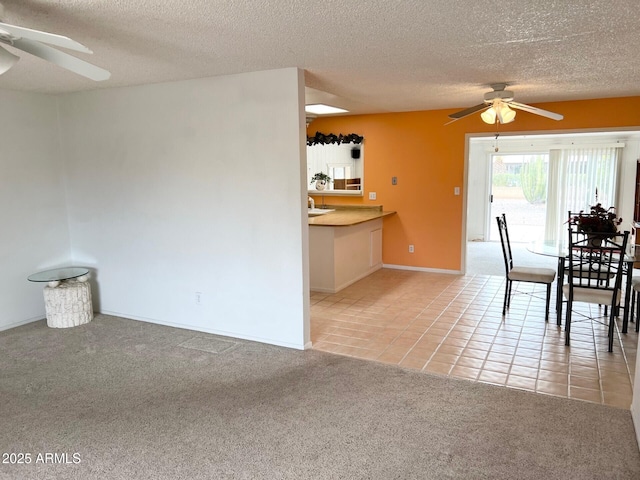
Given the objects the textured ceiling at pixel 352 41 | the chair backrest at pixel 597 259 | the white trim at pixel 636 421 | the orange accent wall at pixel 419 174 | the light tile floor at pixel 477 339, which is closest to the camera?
the textured ceiling at pixel 352 41

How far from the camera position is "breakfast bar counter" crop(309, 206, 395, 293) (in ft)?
17.8

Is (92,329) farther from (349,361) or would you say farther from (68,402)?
(349,361)

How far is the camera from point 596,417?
267 centimetres

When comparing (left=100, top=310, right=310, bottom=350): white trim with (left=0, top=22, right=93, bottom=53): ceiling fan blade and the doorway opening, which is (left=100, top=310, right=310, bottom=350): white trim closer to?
(left=0, top=22, right=93, bottom=53): ceiling fan blade

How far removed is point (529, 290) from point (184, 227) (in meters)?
4.10

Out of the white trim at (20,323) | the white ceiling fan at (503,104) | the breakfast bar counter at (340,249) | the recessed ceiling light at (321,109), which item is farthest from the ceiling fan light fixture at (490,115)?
the white trim at (20,323)

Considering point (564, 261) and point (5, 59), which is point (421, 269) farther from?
point (5, 59)

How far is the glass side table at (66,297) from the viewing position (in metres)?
4.32

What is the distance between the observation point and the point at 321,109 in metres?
6.00

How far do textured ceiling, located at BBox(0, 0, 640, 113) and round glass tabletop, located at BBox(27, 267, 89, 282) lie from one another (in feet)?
5.69

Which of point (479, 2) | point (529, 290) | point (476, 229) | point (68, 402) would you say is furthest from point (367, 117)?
point (68, 402)

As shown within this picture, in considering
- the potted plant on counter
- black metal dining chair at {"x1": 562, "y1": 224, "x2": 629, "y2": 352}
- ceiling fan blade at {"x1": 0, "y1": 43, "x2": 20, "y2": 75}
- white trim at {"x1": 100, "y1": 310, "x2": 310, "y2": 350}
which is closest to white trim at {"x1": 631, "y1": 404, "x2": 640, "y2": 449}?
black metal dining chair at {"x1": 562, "y1": 224, "x2": 629, "y2": 352}

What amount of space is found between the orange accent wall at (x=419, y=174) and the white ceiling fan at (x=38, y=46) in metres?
4.82

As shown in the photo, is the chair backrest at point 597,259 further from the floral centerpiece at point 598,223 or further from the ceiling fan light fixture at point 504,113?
the ceiling fan light fixture at point 504,113
